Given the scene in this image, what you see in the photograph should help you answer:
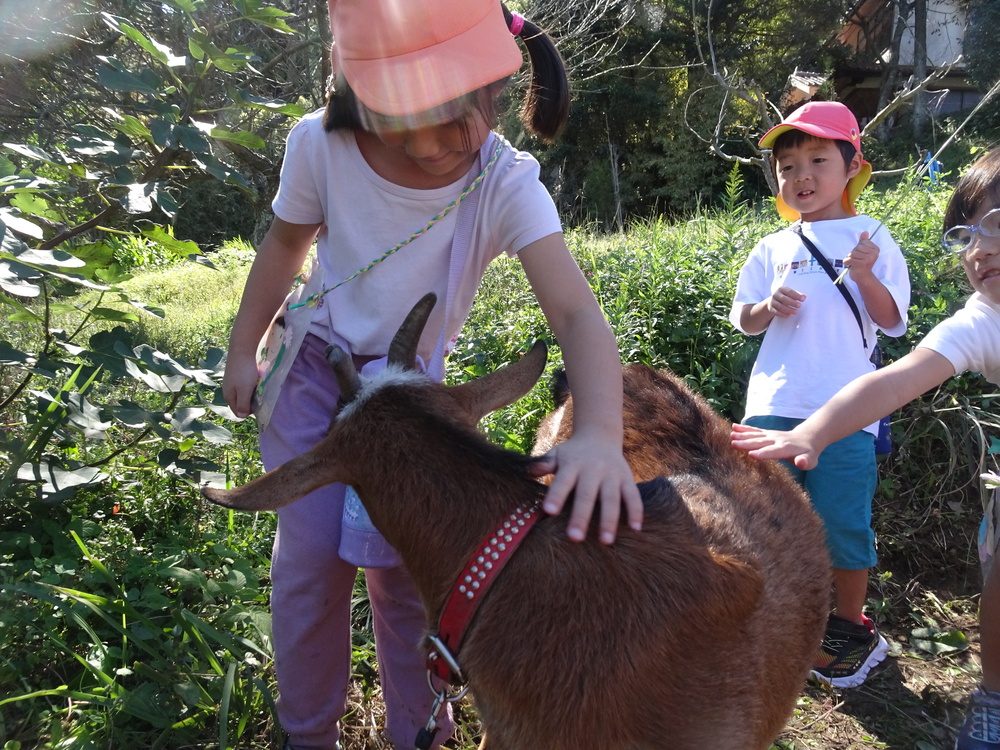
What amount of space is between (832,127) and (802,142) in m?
0.14

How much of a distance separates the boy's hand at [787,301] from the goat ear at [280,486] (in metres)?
2.21

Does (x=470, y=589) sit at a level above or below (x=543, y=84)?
below

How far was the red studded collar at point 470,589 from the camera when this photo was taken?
1.74m

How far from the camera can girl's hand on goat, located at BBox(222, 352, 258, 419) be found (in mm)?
2387

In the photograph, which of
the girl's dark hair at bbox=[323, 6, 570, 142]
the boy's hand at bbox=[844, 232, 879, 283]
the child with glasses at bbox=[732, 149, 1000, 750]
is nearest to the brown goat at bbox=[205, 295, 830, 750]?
the child with glasses at bbox=[732, 149, 1000, 750]

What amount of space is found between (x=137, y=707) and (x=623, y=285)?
12.1ft

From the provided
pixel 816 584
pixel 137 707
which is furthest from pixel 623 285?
pixel 137 707

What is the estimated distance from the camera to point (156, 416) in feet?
8.82

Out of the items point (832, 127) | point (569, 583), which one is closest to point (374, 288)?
point (569, 583)

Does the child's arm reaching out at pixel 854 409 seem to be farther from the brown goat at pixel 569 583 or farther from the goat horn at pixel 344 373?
the goat horn at pixel 344 373

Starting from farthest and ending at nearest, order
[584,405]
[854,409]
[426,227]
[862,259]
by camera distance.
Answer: [862,259]
[854,409]
[426,227]
[584,405]

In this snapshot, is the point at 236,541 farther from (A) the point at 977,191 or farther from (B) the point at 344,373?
(A) the point at 977,191

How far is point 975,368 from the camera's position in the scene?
2713mm

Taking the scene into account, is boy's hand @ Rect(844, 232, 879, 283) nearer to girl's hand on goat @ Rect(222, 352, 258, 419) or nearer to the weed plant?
the weed plant
